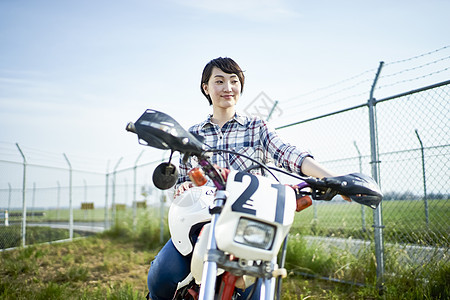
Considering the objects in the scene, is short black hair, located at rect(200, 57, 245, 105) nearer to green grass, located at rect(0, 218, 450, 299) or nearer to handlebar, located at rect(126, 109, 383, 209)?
handlebar, located at rect(126, 109, 383, 209)

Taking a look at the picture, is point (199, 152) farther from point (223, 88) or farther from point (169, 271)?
point (223, 88)

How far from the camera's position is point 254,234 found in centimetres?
116

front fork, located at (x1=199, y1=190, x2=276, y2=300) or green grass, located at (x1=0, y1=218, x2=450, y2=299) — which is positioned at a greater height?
front fork, located at (x1=199, y1=190, x2=276, y2=300)

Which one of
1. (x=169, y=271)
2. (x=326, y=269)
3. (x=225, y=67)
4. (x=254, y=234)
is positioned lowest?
(x=326, y=269)

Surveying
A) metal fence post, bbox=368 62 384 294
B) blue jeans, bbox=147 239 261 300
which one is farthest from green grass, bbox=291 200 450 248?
blue jeans, bbox=147 239 261 300

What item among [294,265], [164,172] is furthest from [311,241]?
[164,172]

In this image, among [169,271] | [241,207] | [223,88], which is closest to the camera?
[241,207]

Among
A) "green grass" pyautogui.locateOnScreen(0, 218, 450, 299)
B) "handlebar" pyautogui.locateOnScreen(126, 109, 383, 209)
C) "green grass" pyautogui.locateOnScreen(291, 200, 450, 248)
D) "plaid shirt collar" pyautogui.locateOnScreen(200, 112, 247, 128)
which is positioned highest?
"plaid shirt collar" pyautogui.locateOnScreen(200, 112, 247, 128)

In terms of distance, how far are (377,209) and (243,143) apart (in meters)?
2.68

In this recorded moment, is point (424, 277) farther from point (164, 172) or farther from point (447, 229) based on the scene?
point (164, 172)

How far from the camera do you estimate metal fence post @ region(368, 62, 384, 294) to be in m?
4.11

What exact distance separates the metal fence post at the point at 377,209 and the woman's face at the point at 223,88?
2662mm

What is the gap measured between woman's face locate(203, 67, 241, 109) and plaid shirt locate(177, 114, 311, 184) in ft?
0.37

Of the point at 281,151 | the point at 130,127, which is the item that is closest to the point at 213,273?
the point at 130,127
